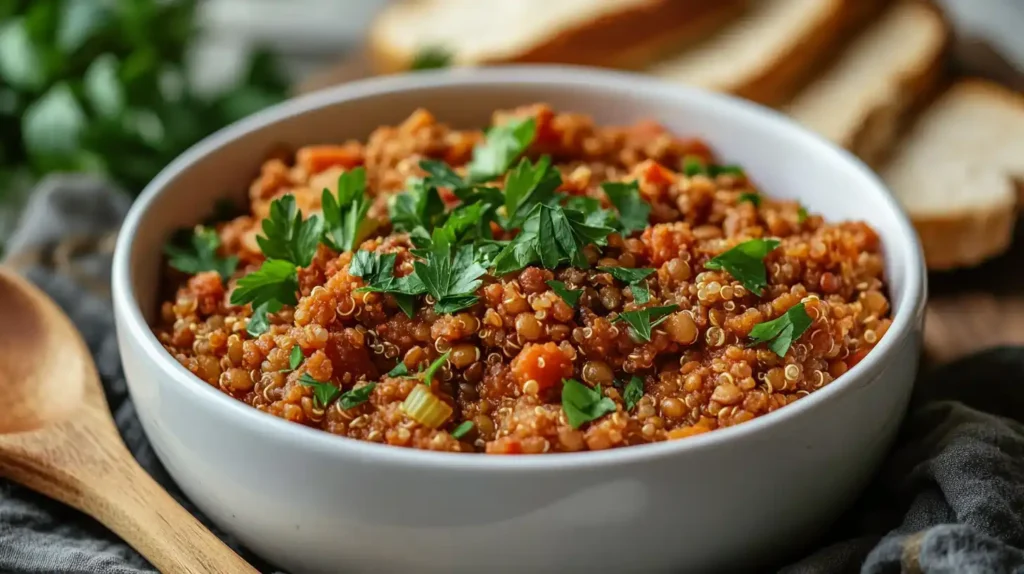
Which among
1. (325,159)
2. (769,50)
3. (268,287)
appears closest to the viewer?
(268,287)

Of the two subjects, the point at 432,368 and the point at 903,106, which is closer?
the point at 432,368

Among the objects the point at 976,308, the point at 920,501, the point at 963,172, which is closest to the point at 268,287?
the point at 920,501

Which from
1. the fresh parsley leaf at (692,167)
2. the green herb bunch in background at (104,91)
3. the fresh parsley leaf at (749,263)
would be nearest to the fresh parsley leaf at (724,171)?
the fresh parsley leaf at (692,167)

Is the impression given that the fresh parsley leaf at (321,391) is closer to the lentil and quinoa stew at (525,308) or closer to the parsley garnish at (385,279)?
the lentil and quinoa stew at (525,308)

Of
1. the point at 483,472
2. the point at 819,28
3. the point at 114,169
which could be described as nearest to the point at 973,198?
the point at 819,28

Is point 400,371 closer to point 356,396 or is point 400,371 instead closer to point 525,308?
point 356,396

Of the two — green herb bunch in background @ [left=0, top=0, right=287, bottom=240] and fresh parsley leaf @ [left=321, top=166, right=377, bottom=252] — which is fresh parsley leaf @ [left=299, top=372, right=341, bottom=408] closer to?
fresh parsley leaf @ [left=321, top=166, right=377, bottom=252]

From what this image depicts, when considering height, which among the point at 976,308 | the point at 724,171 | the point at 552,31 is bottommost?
the point at 976,308
